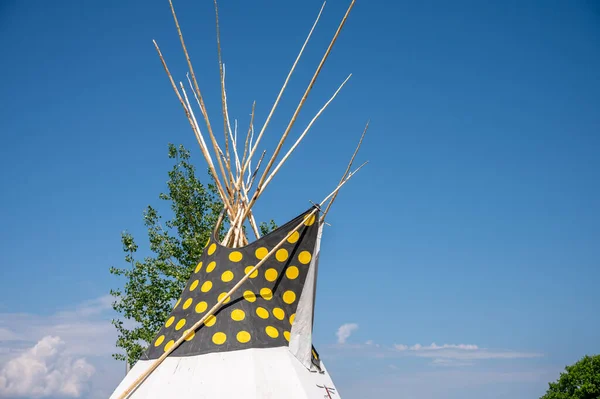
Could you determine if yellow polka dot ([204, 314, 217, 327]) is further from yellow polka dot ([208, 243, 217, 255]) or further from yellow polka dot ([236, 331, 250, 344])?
yellow polka dot ([208, 243, 217, 255])

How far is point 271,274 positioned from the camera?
6180 mm

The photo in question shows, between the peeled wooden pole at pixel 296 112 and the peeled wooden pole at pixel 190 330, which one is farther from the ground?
the peeled wooden pole at pixel 296 112

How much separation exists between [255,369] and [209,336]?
0.57 meters

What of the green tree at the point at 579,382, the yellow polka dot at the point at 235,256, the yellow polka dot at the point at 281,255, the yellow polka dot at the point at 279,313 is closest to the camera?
the yellow polka dot at the point at 279,313

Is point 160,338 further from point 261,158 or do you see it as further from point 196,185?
point 196,185

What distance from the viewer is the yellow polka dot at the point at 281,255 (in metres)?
6.24

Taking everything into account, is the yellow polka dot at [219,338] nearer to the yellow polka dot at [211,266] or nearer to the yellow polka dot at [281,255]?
the yellow polka dot at [211,266]

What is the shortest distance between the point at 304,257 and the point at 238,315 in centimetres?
99

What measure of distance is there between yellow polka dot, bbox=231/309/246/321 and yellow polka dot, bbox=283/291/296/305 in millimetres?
556

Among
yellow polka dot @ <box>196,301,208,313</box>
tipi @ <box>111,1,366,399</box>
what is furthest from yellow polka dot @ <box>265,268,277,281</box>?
yellow polka dot @ <box>196,301,208,313</box>

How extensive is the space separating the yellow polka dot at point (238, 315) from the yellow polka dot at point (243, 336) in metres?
0.15

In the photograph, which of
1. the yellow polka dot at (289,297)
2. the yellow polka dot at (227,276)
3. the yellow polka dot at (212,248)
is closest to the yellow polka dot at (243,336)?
the yellow polka dot at (227,276)

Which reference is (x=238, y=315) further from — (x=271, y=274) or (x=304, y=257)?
(x=304, y=257)

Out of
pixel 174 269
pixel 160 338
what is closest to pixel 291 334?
pixel 160 338
